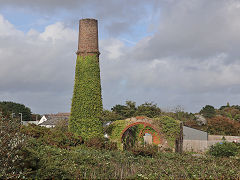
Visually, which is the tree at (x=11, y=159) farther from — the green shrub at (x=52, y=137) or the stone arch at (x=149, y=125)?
the stone arch at (x=149, y=125)

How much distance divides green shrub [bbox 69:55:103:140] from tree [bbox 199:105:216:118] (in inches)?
2061

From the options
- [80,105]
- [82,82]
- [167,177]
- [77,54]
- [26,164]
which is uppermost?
[77,54]

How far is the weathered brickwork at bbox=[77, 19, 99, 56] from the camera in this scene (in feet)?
74.5

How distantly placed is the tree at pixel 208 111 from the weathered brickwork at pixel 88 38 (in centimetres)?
5257

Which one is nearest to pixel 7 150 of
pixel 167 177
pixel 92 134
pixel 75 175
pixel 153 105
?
pixel 75 175

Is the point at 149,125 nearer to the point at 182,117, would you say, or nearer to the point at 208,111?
the point at 182,117

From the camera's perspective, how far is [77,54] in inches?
906

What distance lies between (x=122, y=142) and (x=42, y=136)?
649cm

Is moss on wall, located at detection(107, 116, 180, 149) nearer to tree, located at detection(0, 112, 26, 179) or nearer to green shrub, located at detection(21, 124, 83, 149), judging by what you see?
green shrub, located at detection(21, 124, 83, 149)

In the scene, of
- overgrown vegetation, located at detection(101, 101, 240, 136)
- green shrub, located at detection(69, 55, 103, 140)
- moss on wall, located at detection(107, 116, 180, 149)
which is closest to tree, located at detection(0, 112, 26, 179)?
green shrub, located at detection(69, 55, 103, 140)

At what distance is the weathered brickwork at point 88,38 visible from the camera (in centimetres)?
2272

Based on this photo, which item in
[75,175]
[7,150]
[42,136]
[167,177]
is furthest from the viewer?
[42,136]

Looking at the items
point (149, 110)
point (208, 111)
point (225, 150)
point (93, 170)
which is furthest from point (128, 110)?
point (93, 170)

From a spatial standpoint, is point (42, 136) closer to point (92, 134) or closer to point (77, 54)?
point (92, 134)
